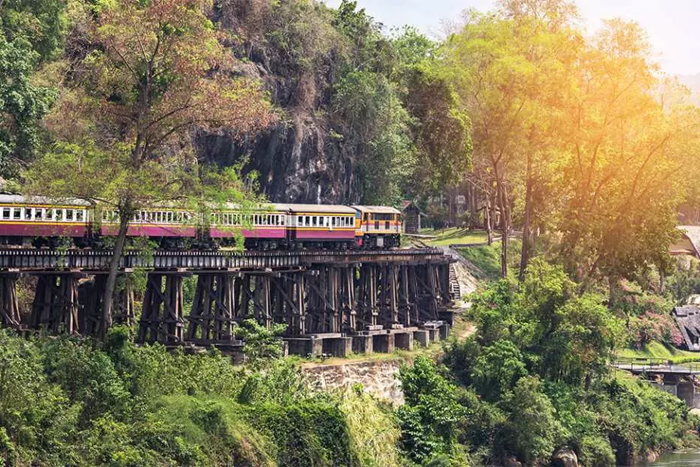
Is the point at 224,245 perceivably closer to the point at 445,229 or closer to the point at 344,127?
the point at 344,127

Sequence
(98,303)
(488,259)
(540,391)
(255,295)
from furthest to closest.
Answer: (488,259)
(540,391)
(255,295)
(98,303)

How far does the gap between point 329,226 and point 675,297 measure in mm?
43803

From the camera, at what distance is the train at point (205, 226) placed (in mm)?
46094

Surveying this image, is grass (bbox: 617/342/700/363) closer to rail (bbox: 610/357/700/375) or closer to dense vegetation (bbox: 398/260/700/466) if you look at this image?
rail (bbox: 610/357/700/375)

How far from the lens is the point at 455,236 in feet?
341

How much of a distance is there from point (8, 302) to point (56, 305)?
1.82 m

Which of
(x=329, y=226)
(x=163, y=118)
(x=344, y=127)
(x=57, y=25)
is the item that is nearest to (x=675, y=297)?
(x=344, y=127)

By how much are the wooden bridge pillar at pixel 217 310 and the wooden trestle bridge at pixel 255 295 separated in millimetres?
51

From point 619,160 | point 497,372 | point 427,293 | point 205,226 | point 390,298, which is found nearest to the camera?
point 205,226

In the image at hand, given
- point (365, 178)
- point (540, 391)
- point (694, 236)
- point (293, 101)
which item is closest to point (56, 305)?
point (540, 391)

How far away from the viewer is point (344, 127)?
80.9 meters

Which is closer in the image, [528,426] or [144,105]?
[144,105]

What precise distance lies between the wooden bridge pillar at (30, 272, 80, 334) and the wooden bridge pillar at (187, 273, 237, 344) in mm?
6688

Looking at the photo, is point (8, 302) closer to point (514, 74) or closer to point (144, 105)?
point (144, 105)
